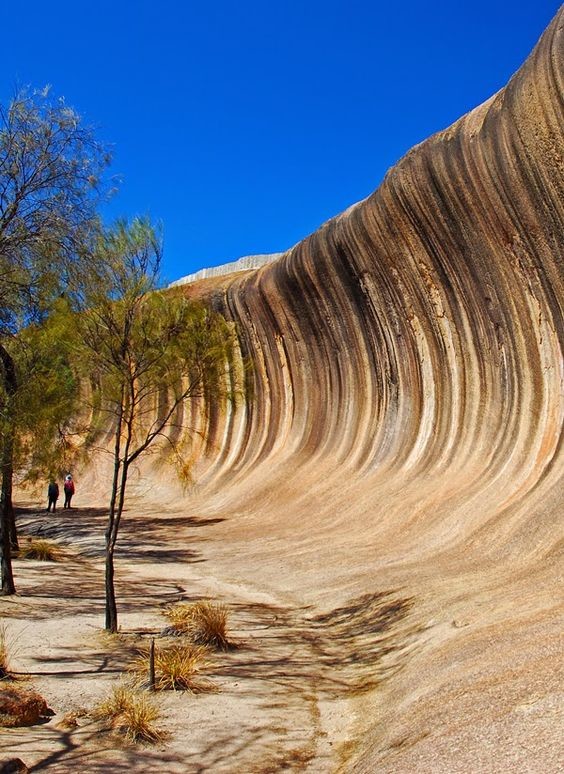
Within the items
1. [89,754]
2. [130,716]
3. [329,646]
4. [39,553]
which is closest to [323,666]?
[329,646]

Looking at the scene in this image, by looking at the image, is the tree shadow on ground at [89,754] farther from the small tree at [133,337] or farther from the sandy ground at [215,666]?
the small tree at [133,337]

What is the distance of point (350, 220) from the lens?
20047 millimetres

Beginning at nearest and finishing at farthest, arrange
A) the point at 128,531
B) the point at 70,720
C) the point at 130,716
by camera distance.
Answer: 1. the point at 130,716
2. the point at 70,720
3. the point at 128,531

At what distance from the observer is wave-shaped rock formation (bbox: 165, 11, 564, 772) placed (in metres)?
5.85

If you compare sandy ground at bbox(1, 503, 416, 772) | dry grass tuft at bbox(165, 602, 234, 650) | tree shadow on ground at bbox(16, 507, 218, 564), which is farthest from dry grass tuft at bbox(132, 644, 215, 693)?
tree shadow on ground at bbox(16, 507, 218, 564)

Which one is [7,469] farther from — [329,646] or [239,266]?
[239,266]

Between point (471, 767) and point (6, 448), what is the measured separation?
792 centimetres

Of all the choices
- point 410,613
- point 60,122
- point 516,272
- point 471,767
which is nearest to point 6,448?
point 60,122

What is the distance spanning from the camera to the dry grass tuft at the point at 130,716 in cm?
593

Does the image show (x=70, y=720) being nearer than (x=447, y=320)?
Yes

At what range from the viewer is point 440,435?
17.1 m

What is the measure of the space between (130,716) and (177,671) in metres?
1.34

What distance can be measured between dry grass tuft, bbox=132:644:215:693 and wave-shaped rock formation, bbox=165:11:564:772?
4.54 ft

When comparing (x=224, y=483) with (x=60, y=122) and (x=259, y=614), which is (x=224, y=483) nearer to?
(x=259, y=614)
